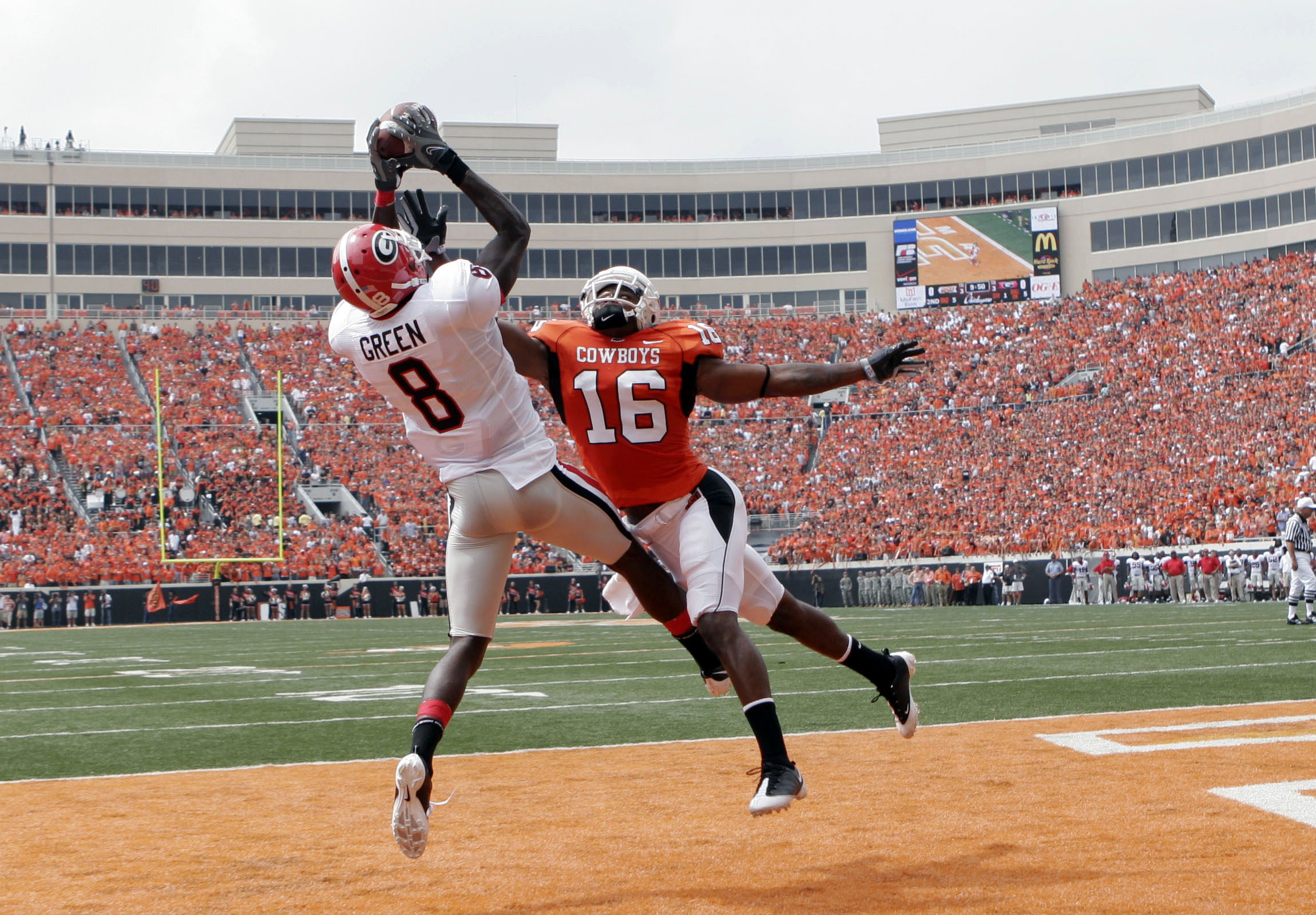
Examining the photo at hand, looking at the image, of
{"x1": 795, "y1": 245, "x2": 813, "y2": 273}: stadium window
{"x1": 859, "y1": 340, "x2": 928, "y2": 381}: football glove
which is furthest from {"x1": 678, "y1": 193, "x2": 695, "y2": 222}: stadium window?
{"x1": 859, "y1": 340, "x2": 928, "y2": 381}: football glove

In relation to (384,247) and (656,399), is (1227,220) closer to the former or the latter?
(656,399)

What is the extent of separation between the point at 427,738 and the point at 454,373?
126 centimetres

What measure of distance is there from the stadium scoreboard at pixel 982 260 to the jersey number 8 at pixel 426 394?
4461cm

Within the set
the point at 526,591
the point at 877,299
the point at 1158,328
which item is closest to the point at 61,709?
the point at 526,591

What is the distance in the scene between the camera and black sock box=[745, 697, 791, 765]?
14.4ft

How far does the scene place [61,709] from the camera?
9523 millimetres

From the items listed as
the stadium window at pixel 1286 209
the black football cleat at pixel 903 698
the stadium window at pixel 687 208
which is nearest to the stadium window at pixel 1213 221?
the stadium window at pixel 1286 209

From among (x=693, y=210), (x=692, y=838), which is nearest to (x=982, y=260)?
(x=693, y=210)

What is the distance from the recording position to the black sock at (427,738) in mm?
4215

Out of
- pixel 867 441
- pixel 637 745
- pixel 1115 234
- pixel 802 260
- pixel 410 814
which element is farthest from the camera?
pixel 802 260

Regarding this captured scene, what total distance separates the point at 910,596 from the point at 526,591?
31.8ft

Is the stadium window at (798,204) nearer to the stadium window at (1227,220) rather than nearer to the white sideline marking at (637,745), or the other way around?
the stadium window at (1227,220)

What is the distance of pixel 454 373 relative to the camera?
4527 mm

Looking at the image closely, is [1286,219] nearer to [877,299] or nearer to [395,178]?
[877,299]
